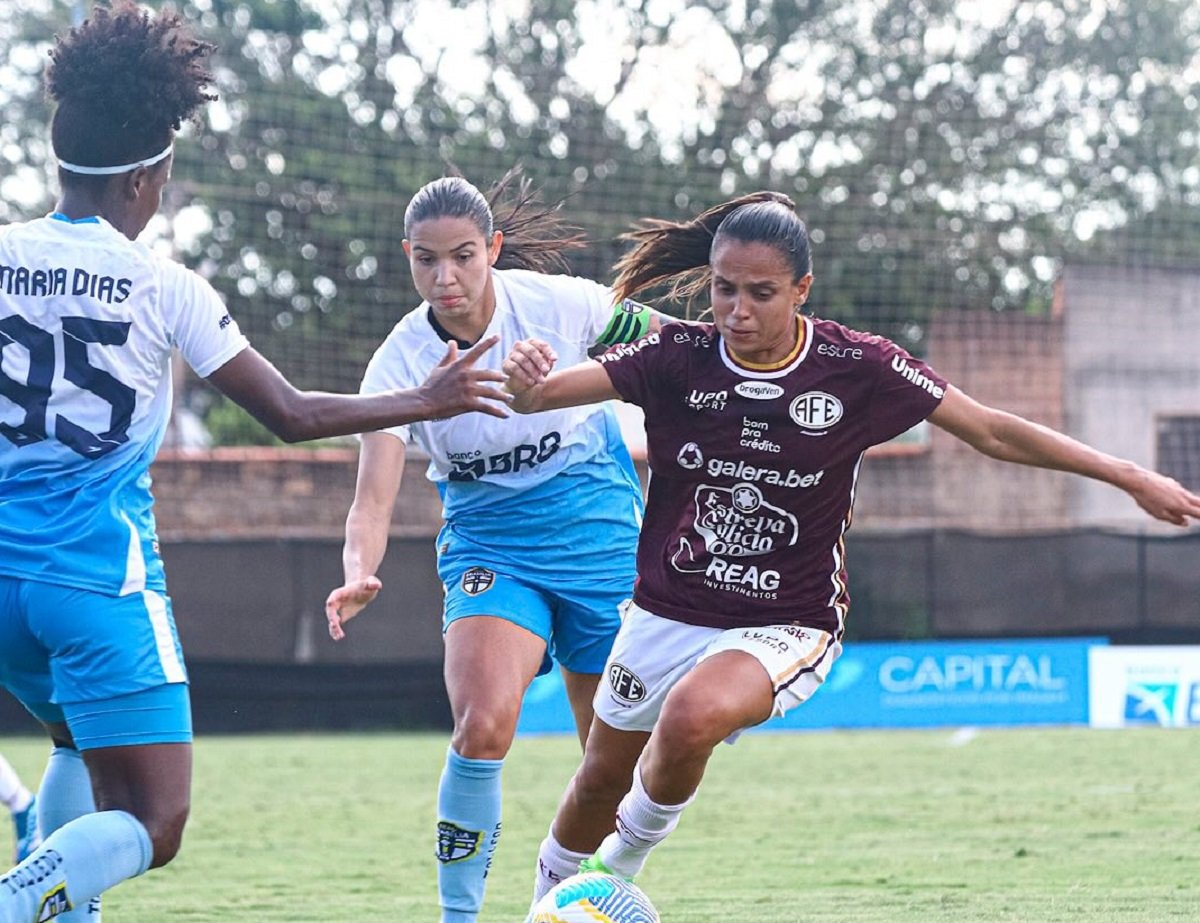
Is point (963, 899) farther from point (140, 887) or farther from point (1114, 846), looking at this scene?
point (140, 887)

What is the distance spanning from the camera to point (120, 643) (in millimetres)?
3686

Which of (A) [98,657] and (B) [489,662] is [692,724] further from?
(A) [98,657]

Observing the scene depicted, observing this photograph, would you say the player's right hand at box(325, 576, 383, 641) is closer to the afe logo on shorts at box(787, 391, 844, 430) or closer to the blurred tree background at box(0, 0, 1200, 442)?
the afe logo on shorts at box(787, 391, 844, 430)

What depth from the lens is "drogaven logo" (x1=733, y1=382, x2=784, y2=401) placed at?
4.59 metres

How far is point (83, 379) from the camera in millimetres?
3680

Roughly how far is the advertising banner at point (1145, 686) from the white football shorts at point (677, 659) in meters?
9.85

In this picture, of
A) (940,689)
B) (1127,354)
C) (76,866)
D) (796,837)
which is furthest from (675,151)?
(76,866)

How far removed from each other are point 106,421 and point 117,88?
0.75 meters

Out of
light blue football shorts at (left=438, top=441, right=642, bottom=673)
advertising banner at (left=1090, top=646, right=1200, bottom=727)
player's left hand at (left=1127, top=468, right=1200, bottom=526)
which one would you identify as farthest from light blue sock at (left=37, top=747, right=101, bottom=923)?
advertising banner at (left=1090, top=646, right=1200, bottom=727)

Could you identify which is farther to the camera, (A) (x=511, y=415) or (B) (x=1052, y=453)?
(A) (x=511, y=415)

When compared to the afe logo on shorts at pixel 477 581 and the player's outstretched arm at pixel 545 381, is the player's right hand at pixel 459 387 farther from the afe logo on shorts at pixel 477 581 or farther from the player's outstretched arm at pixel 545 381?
the afe logo on shorts at pixel 477 581

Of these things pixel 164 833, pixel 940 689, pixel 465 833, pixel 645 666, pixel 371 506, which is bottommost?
pixel 940 689

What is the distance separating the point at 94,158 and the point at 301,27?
64.1ft

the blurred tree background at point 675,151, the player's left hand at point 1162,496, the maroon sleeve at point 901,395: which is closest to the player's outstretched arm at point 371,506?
the maroon sleeve at point 901,395
